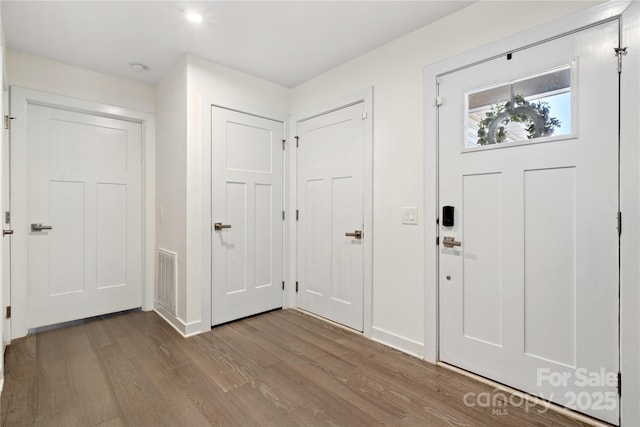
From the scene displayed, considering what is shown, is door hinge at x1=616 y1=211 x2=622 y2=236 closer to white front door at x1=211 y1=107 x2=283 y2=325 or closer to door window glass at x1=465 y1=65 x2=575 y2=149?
door window glass at x1=465 y1=65 x2=575 y2=149

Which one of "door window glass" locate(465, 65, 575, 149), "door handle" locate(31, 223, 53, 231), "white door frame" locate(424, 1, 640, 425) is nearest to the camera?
"white door frame" locate(424, 1, 640, 425)

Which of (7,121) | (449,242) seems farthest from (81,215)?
(449,242)

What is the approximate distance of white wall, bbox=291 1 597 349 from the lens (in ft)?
7.09

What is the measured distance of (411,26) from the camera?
7.54 ft

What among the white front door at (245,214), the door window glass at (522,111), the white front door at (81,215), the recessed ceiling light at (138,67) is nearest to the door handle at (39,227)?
the white front door at (81,215)

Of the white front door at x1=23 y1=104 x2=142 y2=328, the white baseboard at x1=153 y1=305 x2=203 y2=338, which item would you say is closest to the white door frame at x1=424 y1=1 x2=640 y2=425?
the white baseboard at x1=153 y1=305 x2=203 y2=338

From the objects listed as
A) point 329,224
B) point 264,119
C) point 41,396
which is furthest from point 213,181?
point 41,396

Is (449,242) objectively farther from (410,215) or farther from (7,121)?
(7,121)

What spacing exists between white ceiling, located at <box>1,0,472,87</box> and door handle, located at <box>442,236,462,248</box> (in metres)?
1.58

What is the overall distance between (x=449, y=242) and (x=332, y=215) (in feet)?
3.93

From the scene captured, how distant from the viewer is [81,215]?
9.86 ft

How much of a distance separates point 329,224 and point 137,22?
2.24 meters

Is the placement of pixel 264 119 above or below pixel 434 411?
above

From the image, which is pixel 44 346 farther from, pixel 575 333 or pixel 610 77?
pixel 610 77
